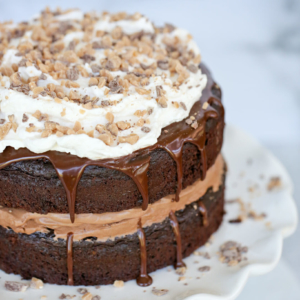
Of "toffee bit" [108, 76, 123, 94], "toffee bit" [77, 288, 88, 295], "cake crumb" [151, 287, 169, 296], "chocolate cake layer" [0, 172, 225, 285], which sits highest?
"toffee bit" [108, 76, 123, 94]

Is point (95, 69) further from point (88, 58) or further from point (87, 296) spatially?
point (87, 296)

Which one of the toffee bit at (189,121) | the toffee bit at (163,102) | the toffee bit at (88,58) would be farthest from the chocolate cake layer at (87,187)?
the toffee bit at (88,58)

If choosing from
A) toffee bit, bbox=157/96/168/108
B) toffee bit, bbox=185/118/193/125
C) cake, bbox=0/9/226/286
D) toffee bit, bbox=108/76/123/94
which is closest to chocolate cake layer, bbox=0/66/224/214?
cake, bbox=0/9/226/286

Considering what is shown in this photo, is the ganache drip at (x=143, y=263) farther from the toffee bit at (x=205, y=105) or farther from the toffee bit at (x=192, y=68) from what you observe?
the toffee bit at (x=192, y=68)

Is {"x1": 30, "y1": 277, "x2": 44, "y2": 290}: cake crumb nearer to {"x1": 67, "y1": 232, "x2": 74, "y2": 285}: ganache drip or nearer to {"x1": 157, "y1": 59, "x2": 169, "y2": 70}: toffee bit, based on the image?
{"x1": 67, "y1": 232, "x2": 74, "y2": 285}: ganache drip

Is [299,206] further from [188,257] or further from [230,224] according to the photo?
[188,257]

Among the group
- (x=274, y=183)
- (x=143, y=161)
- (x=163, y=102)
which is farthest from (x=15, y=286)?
(x=274, y=183)

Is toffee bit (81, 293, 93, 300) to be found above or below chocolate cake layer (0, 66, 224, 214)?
below
